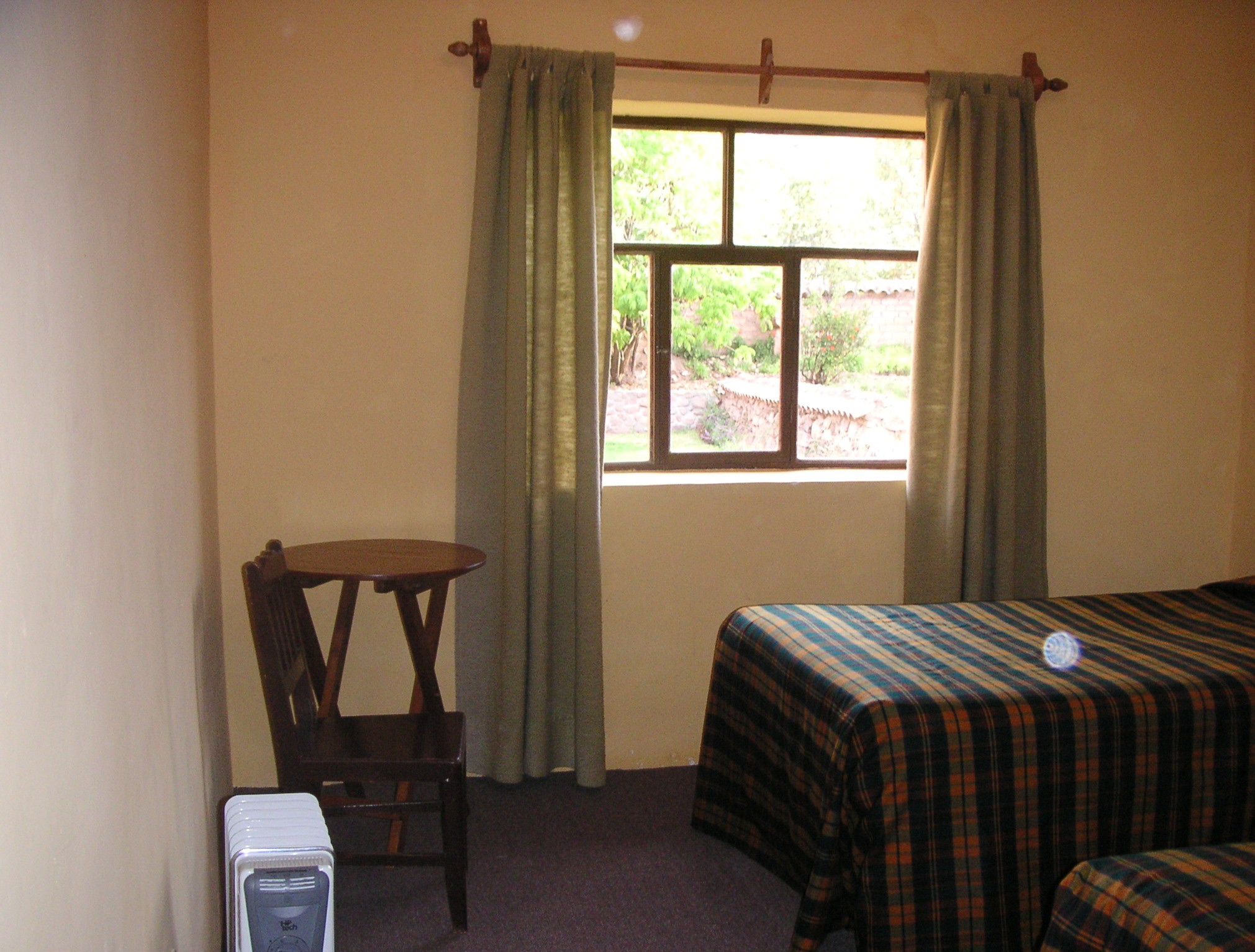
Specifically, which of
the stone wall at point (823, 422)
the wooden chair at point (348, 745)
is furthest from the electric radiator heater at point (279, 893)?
the stone wall at point (823, 422)

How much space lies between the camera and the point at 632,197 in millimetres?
3328

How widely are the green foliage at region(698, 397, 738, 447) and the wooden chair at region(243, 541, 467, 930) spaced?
1.33m

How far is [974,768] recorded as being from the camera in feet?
7.01

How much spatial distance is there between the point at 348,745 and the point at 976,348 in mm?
2177

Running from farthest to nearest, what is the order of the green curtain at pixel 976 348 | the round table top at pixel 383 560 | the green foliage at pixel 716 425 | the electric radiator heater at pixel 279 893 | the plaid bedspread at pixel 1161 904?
the green foliage at pixel 716 425 < the green curtain at pixel 976 348 < the round table top at pixel 383 560 < the plaid bedspread at pixel 1161 904 < the electric radiator heater at pixel 279 893

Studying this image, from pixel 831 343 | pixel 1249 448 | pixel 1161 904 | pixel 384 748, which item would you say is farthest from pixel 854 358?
pixel 1161 904

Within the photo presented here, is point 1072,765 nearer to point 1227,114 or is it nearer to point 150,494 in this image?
point 150,494

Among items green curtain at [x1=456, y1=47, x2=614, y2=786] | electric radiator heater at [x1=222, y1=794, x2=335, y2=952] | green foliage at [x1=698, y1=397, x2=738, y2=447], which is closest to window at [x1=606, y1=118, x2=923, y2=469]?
green foliage at [x1=698, y1=397, x2=738, y2=447]

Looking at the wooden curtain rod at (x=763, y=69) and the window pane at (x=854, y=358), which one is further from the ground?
the wooden curtain rod at (x=763, y=69)

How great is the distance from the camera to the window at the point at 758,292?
11.0 ft

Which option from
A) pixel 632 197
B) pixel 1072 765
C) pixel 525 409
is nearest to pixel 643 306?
pixel 632 197

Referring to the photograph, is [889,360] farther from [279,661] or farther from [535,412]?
[279,661]

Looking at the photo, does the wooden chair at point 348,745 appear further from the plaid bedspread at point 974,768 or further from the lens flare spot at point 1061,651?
the lens flare spot at point 1061,651

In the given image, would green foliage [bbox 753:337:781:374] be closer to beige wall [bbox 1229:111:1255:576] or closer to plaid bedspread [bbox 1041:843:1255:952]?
beige wall [bbox 1229:111:1255:576]
